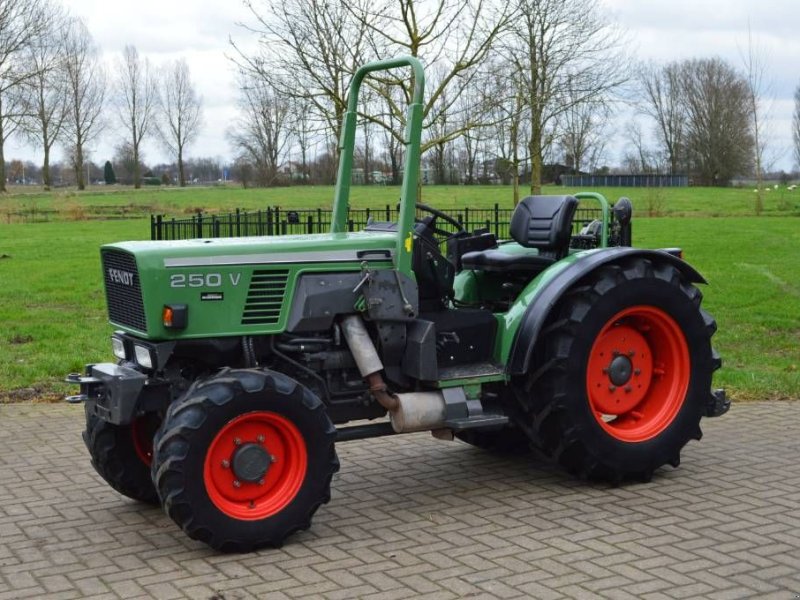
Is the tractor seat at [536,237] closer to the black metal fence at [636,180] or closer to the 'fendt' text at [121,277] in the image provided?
the 'fendt' text at [121,277]

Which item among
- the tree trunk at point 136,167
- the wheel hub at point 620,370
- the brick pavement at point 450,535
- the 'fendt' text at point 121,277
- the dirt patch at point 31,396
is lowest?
the brick pavement at point 450,535

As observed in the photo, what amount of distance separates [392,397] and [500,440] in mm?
1521

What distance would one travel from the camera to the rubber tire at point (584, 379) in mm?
6410

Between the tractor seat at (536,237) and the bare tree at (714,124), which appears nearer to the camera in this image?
the tractor seat at (536,237)

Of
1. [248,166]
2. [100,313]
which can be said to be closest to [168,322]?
[100,313]

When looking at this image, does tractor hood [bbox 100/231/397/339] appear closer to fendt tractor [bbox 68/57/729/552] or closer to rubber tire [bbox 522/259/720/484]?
fendt tractor [bbox 68/57/729/552]

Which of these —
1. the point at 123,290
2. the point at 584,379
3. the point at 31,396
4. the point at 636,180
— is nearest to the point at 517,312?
the point at 584,379

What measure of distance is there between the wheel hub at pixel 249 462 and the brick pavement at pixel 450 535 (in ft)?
1.35

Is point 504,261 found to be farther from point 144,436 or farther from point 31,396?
point 31,396

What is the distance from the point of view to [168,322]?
560cm

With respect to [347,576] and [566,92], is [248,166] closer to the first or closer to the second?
[566,92]

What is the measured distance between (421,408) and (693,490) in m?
1.80

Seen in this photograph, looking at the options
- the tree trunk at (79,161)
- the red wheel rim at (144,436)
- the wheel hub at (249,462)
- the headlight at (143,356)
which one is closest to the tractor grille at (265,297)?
the headlight at (143,356)

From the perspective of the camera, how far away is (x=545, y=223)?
704 centimetres
